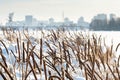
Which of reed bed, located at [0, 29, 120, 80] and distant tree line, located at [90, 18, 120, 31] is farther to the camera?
distant tree line, located at [90, 18, 120, 31]

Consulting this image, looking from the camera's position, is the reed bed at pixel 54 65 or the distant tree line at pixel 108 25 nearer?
the reed bed at pixel 54 65

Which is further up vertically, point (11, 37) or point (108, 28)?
point (11, 37)

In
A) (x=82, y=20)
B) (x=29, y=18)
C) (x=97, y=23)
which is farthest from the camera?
(x=29, y=18)

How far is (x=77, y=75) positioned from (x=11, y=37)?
401 centimetres

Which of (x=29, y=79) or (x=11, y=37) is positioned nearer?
(x=29, y=79)

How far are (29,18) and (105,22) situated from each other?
90.2m

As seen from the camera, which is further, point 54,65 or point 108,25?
point 108,25

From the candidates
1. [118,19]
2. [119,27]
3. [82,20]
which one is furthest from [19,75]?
[82,20]

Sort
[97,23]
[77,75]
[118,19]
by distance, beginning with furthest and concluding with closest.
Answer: [97,23]
[118,19]
[77,75]

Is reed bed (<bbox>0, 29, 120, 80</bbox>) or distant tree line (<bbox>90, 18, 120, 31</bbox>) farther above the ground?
reed bed (<bbox>0, 29, 120, 80</bbox>)

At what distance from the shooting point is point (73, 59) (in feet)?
12.7

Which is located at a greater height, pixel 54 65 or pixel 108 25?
pixel 54 65

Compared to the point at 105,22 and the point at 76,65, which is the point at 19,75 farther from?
the point at 105,22

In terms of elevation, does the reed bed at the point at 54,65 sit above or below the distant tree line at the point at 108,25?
above
